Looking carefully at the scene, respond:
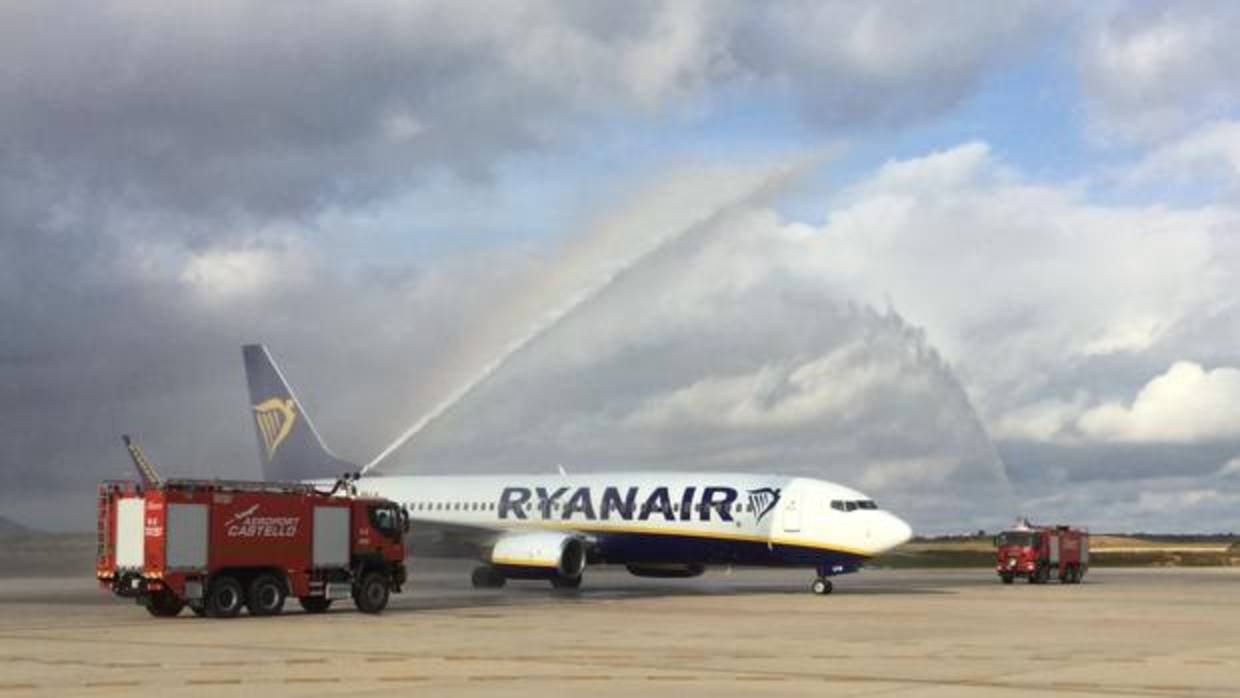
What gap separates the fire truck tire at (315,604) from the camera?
40.7 metres

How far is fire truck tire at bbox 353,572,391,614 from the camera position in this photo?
1588 inches

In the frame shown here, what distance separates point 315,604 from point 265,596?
2.05 metres

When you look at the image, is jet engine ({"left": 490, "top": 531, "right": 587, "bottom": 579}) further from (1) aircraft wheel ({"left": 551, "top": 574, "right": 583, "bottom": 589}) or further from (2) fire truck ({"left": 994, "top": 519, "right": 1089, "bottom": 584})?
(2) fire truck ({"left": 994, "top": 519, "right": 1089, "bottom": 584})

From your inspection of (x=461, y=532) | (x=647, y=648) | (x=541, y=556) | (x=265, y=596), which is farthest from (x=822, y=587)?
(x=647, y=648)

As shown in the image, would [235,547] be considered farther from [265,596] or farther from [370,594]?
[370,594]

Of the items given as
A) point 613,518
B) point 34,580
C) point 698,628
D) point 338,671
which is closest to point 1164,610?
point 698,628

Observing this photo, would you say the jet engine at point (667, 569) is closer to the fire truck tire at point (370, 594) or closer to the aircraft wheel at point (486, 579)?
the aircraft wheel at point (486, 579)

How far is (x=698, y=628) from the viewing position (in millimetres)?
33844

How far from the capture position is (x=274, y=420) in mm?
67750

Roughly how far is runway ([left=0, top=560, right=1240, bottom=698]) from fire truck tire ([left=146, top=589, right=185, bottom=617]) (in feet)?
3.38

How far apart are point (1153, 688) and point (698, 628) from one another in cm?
1386

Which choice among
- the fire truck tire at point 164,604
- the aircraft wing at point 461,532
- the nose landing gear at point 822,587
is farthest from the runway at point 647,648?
the aircraft wing at point 461,532

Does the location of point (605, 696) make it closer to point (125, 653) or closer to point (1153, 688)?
point (1153, 688)

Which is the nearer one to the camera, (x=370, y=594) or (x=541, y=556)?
(x=370, y=594)
